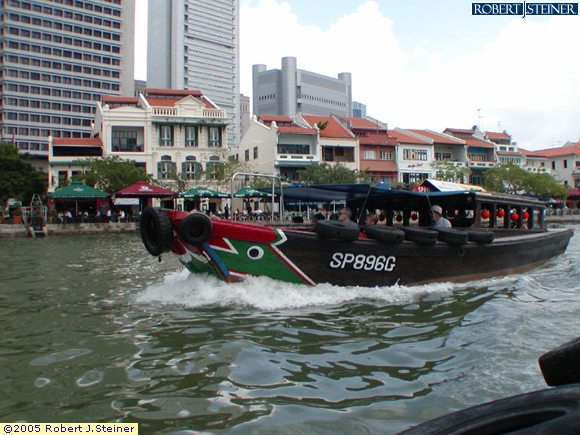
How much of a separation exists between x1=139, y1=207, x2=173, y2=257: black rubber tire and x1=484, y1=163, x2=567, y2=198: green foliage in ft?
127

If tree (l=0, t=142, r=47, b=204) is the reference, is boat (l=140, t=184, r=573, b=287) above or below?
below

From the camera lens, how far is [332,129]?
40.2 meters

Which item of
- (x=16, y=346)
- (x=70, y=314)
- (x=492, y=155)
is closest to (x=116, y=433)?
(x=16, y=346)

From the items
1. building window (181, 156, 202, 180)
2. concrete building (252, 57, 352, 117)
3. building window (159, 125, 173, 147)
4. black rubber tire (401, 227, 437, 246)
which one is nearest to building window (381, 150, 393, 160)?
building window (181, 156, 202, 180)

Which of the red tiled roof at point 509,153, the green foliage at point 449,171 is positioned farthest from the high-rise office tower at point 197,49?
the green foliage at point 449,171

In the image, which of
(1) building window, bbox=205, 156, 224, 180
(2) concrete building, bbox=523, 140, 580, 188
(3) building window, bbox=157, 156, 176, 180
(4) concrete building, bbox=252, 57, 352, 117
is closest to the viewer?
(1) building window, bbox=205, 156, 224, 180

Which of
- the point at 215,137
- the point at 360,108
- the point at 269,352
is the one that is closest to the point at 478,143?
the point at 215,137

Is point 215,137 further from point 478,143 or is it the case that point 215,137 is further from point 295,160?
point 478,143

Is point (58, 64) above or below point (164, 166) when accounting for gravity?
above

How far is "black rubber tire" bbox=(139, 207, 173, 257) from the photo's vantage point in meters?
6.61

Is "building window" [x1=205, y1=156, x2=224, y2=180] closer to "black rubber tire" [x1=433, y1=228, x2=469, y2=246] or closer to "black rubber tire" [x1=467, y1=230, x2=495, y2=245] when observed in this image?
"black rubber tire" [x1=467, y1=230, x2=495, y2=245]

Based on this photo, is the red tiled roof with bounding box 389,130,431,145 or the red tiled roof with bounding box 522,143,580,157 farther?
the red tiled roof with bounding box 522,143,580,157

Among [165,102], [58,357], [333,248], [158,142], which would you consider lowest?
[58,357]

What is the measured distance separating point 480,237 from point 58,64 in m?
64.6
